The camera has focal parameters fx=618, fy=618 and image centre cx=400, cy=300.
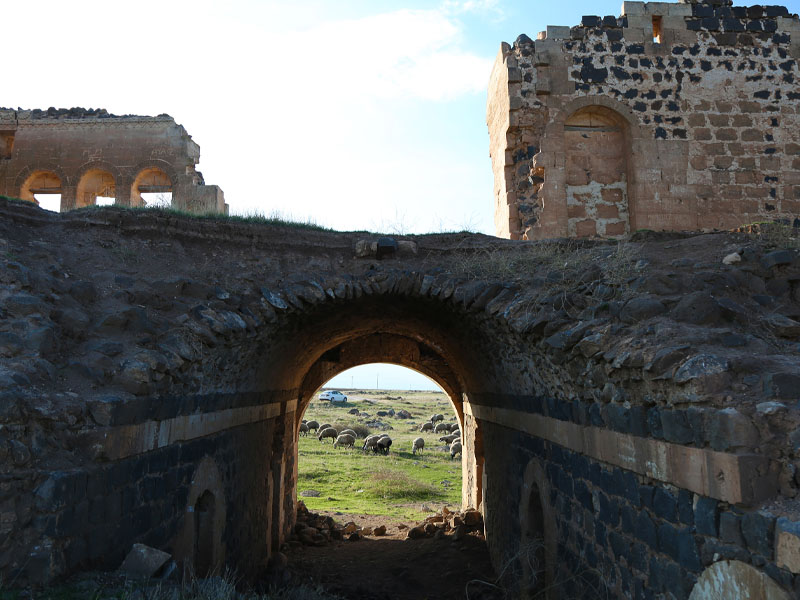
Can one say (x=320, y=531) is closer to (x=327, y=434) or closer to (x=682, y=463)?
(x=682, y=463)

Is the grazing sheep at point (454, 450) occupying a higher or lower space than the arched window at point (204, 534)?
lower

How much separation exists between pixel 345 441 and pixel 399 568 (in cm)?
1539

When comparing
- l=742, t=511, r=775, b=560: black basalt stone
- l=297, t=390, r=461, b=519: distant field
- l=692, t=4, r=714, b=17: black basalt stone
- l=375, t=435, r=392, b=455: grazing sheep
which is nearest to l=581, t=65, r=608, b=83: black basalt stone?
l=692, t=4, r=714, b=17: black basalt stone

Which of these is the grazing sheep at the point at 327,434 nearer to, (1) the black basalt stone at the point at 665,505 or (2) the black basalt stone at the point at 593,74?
(2) the black basalt stone at the point at 593,74

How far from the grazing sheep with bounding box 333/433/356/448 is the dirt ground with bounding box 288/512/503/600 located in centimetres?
1288

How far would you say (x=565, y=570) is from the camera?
246 inches

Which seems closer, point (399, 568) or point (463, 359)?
point (463, 359)

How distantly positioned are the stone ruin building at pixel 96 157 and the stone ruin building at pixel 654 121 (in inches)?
253

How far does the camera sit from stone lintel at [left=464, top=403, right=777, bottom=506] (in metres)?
3.46

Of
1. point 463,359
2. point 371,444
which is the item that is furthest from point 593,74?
point 371,444

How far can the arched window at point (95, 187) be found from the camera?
1314cm

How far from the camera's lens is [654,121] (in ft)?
36.5

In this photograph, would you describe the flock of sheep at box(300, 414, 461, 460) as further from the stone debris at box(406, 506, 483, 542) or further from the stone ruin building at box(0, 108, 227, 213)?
the stone ruin building at box(0, 108, 227, 213)

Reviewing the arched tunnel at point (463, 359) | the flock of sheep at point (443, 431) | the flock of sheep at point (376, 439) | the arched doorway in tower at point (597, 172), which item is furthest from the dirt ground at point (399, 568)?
the flock of sheep at point (443, 431)
